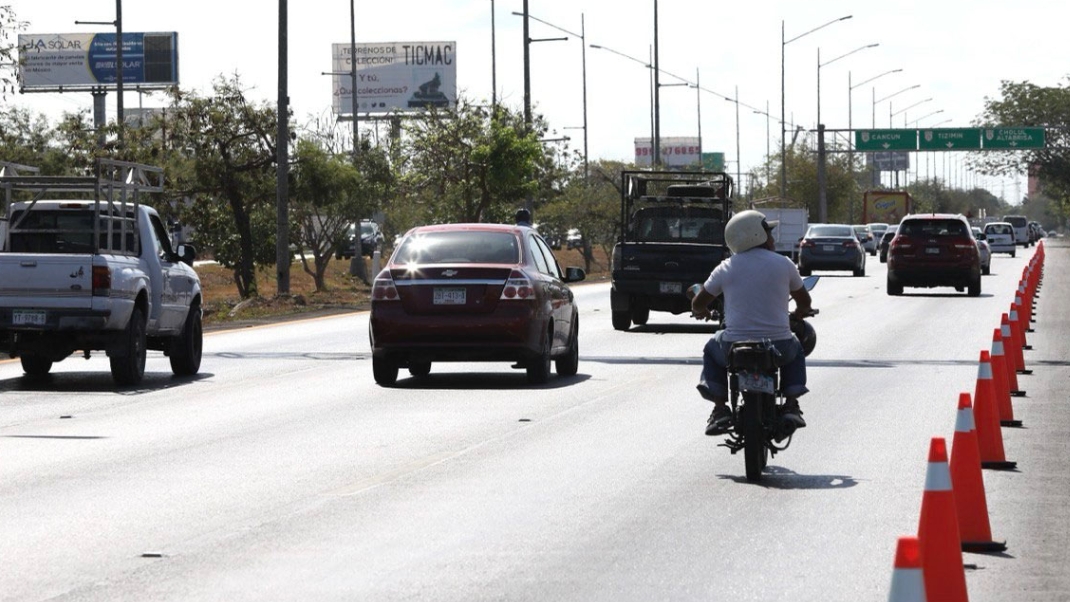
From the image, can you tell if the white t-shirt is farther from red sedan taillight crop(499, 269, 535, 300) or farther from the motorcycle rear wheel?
red sedan taillight crop(499, 269, 535, 300)

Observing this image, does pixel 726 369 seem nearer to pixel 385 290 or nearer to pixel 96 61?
pixel 385 290

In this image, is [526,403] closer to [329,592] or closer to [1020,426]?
[1020,426]

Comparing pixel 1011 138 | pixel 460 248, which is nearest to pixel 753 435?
pixel 460 248

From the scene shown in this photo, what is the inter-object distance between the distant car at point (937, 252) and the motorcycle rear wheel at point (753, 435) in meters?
29.9

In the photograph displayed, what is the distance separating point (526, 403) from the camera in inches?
682

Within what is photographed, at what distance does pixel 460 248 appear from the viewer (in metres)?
19.6

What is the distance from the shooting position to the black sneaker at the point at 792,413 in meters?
11.8

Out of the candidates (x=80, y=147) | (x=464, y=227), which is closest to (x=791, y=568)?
(x=464, y=227)

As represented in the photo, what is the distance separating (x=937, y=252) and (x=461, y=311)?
23780 mm

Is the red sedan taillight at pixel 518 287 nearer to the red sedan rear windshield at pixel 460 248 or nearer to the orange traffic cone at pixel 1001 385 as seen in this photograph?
the red sedan rear windshield at pixel 460 248

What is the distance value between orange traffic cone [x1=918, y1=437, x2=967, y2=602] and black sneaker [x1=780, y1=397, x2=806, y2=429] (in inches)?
184

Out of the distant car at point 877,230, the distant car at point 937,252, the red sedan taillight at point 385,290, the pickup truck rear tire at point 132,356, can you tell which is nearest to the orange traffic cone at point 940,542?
the red sedan taillight at point 385,290

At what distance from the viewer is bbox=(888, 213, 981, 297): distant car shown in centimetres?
4081

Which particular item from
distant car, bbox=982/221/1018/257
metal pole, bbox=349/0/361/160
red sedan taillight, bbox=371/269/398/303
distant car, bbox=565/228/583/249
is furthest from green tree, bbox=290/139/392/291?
distant car, bbox=982/221/1018/257
